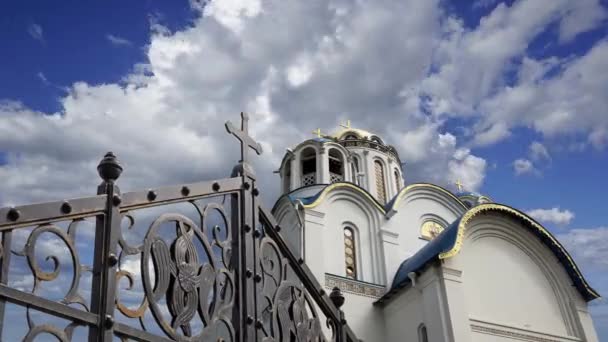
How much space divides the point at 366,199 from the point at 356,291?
2864 millimetres

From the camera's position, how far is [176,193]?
10.0 feet

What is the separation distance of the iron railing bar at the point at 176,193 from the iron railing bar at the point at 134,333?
0.55 m

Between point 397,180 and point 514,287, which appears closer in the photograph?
point 514,287

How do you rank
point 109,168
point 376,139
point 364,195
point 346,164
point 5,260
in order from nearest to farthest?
point 5,260, point 109,168, point 364,195, point 346,164, point 376,139

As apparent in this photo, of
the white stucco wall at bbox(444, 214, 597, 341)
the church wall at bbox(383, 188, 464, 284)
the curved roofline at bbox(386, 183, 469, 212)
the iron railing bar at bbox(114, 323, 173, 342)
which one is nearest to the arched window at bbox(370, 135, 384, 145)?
the curved roofline at bbox(386, 183, 469, 212)

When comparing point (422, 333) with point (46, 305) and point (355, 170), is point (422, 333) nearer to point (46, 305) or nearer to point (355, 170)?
point (355, 170)

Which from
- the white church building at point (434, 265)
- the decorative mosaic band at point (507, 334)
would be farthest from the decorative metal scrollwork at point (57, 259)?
the decorative mosaic band at point (507, 334)

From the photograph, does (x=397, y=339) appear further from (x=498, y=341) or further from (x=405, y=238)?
(x=405, y=238)

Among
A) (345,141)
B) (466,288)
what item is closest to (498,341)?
(466,288)

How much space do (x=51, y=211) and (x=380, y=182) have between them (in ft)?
54.1

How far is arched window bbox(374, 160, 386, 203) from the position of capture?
59.4 feet

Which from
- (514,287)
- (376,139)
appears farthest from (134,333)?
(376,139)

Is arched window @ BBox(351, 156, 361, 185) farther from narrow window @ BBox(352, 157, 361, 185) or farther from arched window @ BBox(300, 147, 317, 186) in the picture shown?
arched window @ BBox(300, 147, 317, 186)

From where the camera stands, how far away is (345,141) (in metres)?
19.3
